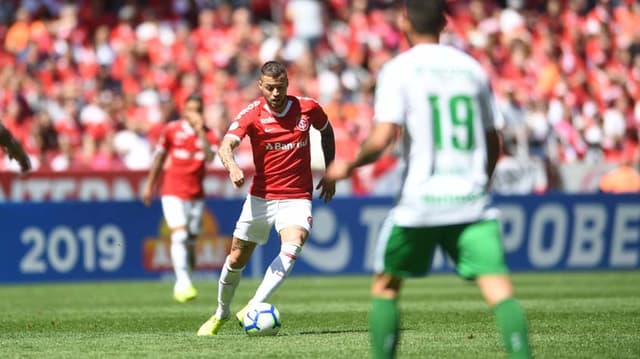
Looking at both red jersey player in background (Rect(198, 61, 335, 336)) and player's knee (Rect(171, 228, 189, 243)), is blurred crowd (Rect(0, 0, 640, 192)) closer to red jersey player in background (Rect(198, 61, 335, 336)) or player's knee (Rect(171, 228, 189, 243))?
player's knee (Rect(171, 228, 189, 243))

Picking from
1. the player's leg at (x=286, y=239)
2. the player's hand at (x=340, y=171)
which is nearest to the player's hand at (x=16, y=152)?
the player's leg at (x=286, y=239)

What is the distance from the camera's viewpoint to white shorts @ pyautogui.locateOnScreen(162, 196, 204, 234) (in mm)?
17125

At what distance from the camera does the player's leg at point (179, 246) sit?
15938 millimetres

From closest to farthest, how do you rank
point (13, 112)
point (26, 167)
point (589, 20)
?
point (26, 167) < point (13, 112) < point (589, 20)

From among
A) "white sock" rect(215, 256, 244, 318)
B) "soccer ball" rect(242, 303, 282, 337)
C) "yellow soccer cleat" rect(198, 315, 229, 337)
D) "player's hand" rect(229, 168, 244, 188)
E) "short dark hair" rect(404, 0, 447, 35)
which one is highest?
"short dark hair" rect(404, 0, 447, 35)

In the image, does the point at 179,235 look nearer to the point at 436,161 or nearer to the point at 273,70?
the point at 273,70

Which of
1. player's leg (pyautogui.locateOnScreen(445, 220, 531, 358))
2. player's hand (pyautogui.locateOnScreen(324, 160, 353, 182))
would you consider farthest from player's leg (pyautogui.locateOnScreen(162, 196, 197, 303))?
player's leg (pyautogui.locateOnScreen(445, 220, 531, 358))

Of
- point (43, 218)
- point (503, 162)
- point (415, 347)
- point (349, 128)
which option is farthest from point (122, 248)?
point (415, 347)

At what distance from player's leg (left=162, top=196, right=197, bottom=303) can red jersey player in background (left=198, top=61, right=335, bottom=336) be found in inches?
157

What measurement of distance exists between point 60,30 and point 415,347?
1757 centimetres

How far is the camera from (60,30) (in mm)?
26516

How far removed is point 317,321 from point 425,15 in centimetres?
632

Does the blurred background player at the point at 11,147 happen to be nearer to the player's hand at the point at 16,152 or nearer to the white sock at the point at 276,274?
the player's hand at the point at 16,152

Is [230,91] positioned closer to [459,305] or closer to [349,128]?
[349,128]
